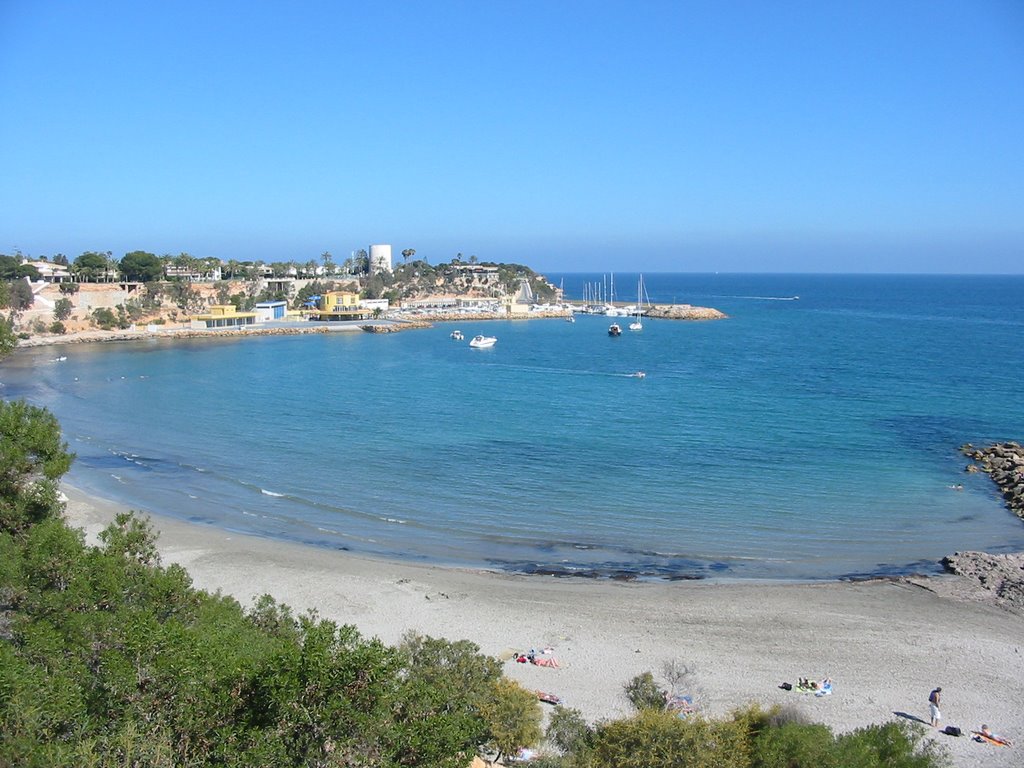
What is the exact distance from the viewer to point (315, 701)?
6824 millimetres

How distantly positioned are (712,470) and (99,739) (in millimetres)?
24240

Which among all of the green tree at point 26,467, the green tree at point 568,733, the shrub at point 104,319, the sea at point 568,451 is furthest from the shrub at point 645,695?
the shrub at point 104,319

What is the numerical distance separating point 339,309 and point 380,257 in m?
44.0

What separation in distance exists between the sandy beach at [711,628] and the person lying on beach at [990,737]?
0.58 ft

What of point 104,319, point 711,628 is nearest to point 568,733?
point 711,628

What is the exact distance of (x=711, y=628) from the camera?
16906mm

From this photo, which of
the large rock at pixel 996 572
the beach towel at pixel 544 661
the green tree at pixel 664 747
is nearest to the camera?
the green tree at pixel 664 747

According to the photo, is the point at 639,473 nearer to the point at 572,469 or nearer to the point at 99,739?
the point at 572,469

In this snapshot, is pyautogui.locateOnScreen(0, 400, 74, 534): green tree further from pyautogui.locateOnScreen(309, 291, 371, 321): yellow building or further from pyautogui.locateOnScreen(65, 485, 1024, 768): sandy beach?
pyautogui.locateOnScreen(309, 291, 371, 321): yellow building

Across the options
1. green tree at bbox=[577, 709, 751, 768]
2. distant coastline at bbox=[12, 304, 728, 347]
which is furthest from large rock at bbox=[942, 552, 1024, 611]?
distant coastline at bbox=[12, 304, 728, 347]

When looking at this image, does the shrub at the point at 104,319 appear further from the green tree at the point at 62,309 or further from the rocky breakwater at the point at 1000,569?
the rocky breakwater at the point at 1000,569

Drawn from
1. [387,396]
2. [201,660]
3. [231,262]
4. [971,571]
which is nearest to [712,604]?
[971,571]

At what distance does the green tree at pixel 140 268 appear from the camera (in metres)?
94.0

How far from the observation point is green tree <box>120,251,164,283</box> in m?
94.0
